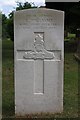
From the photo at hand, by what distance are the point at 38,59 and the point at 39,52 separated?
15 centimetres

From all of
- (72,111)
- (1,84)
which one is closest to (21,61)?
(72,111)

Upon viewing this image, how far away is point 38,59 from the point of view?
7641mm

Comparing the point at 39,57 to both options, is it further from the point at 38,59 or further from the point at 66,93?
the point at 66,93

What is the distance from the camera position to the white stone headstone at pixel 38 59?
7.53 metres

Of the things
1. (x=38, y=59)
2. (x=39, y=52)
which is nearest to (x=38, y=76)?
(x=38, y=59)

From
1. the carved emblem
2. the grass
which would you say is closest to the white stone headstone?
the carved emblem

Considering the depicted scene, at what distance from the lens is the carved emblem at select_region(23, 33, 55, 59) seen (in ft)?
24.8

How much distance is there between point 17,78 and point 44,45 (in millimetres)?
831

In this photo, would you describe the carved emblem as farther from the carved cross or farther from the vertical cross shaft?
the vertical cross shaft

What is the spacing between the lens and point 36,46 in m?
7.59

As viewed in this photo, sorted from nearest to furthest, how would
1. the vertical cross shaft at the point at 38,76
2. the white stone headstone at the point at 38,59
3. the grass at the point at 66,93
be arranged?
the white stone headstone at the point at 38,59, the vertical cross shaft at the point at 38,76, the grass at the point at 66,93

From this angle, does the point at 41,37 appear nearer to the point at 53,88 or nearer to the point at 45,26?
the point at 45,26

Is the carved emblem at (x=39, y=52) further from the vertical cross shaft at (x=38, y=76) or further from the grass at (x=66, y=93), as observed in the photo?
the grass at (x=66, y=93)

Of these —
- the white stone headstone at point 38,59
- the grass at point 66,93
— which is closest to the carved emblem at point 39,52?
the white stone headstone at point 38,59
